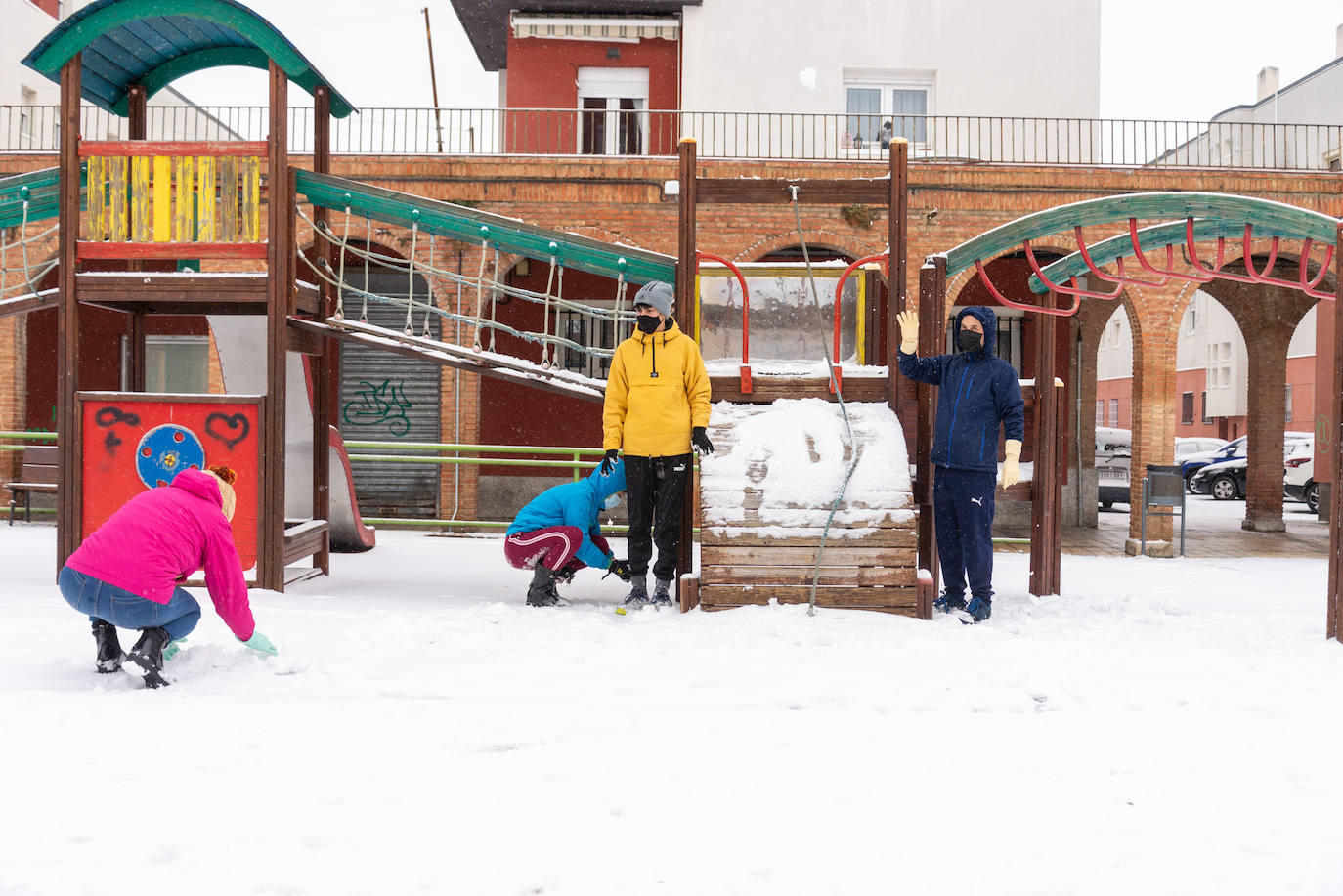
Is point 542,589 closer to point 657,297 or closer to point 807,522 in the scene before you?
point 807,522

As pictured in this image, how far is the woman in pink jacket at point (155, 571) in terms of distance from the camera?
Answer: 438cm

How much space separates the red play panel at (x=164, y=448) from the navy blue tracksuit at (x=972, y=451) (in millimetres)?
4742

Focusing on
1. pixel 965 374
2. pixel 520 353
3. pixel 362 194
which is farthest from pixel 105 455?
pixel 520 353

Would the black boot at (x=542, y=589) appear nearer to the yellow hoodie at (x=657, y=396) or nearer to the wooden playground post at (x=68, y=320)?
the yellow hoodie at (x=657, y=396)

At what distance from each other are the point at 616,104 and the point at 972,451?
524 inches

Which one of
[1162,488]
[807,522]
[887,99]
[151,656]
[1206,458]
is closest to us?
[151,656]

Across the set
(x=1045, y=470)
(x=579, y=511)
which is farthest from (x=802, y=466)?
(x=1045, y=470)

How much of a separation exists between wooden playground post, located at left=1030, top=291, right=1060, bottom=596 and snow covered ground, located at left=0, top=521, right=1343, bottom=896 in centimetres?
156

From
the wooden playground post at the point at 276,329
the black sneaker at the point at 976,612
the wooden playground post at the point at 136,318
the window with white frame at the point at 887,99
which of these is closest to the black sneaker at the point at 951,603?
the black sneaker at the point at 976,612

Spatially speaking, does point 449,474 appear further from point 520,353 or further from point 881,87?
point 881,87

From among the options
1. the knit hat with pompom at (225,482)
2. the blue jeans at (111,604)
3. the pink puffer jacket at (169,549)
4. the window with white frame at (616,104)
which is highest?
the window with white frame at (616,104)

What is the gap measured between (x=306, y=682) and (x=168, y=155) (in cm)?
459

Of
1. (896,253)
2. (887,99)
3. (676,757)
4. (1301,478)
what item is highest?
(887,99)

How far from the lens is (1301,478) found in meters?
21.4
